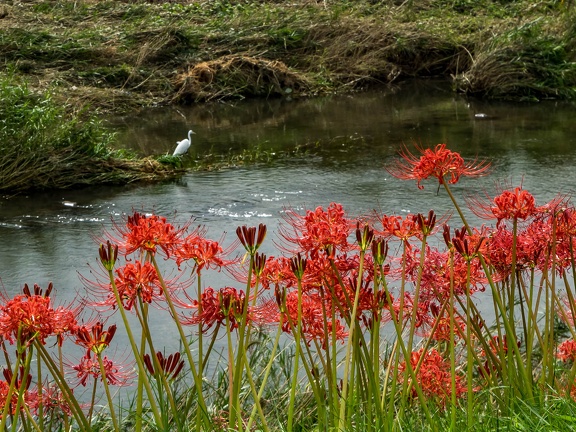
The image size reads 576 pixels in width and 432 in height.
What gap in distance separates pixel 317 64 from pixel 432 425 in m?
15.4

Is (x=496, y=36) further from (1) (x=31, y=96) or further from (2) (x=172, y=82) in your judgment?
(1) (x=31, y=96)

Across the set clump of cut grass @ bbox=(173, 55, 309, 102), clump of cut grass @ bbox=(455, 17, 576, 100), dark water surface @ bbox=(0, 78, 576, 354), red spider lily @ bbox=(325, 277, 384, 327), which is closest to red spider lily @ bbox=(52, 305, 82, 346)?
red spider lily @ bbox=(325, 277, 384, 327)

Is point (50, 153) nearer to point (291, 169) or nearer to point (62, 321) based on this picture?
point (291, 169)

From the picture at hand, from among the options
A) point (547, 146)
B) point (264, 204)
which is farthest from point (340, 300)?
point (547, 146)

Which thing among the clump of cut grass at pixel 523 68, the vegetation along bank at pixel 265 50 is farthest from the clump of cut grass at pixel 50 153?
the clump of cut grass at pixel 523 68

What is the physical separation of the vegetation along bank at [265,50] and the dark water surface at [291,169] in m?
0.66

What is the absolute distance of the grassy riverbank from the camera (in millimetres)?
16234

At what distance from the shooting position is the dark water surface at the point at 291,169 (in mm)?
8445

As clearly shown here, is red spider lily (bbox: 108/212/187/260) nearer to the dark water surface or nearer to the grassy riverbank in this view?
the dark water surface

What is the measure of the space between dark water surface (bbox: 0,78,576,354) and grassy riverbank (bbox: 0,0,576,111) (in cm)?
68

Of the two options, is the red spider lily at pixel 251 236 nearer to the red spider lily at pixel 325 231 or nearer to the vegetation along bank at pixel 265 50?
the red spider lily at pixel 325 231

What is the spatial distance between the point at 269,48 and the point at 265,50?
0.18m

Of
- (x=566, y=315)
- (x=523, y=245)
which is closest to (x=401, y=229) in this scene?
(x=523, y=245)

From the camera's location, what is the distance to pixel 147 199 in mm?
9672
